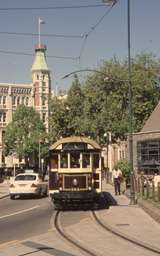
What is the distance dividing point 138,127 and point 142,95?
3.21m

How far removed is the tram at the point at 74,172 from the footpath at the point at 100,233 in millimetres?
1401

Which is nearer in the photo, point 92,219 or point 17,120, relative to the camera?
point 92,219

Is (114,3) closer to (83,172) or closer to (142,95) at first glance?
(83,172)

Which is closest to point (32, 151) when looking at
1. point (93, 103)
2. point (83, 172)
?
point (93, 103)

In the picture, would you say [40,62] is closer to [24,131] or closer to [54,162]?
[24,131]

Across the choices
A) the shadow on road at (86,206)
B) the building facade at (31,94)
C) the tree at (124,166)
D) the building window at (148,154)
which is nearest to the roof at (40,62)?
the building facade at (31,94)

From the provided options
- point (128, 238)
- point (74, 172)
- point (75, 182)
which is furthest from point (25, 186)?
point (128, 238)

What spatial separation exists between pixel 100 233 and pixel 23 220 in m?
5.60

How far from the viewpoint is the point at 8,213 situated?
2566 centimetres

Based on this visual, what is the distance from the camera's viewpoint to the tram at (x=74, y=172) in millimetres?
25656

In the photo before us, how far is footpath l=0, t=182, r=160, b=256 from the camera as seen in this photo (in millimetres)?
14133

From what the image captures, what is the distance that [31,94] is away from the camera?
136 m

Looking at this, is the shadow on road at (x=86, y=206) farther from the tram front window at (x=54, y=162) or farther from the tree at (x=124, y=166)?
the tree at (x=124, y=166)

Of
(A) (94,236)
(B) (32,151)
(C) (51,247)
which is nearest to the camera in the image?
(C) (51,247)
